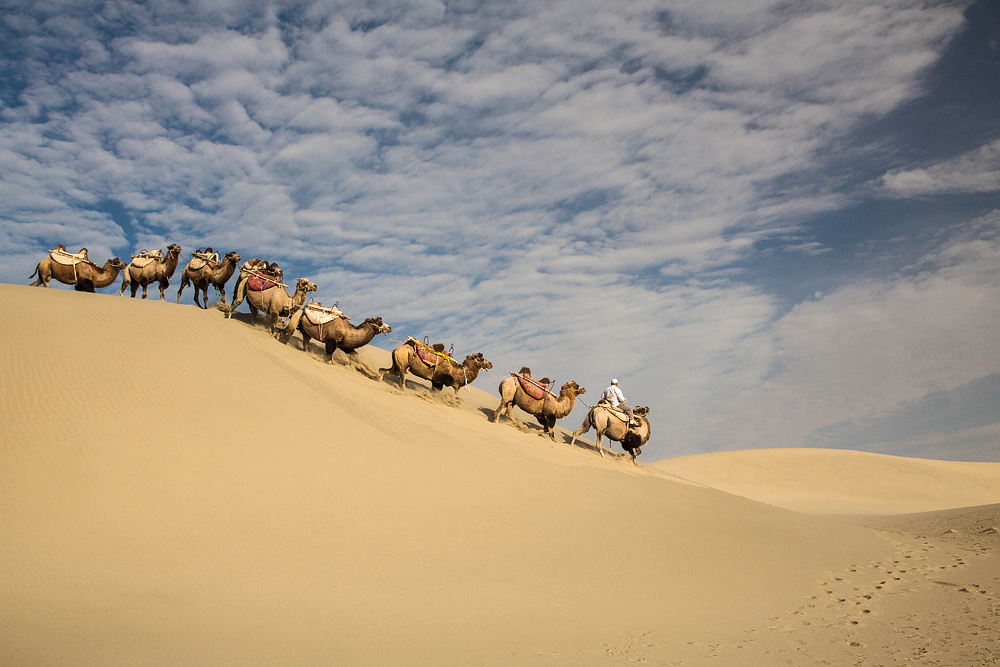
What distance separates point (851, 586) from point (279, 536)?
23.2 feet

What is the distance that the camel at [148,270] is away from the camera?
1772 cm

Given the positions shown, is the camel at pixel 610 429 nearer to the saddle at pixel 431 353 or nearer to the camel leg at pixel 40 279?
the saddle at pixel 431 353

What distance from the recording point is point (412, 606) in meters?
5.23

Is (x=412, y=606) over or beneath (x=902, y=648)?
beneath

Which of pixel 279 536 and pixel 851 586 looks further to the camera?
pixel 851 586

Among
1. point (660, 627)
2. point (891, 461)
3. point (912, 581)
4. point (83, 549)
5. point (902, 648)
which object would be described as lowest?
point (83, 549)

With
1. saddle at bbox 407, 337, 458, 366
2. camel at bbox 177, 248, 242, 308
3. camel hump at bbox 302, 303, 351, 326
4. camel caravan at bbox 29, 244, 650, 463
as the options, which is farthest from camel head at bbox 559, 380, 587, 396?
camel at bbox 177, 248, 242, 308

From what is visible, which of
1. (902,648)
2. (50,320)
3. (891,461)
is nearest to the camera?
(902,648)

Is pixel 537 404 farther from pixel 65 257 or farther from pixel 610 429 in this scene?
pixel 65 257

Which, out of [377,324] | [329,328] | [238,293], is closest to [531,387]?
[377,324]

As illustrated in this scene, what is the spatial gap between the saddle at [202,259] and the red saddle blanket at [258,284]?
2151mm

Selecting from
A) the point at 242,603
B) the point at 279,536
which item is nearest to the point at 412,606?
the point at 242,603

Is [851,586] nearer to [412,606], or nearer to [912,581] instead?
[912,581]

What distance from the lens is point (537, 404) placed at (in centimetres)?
1745
